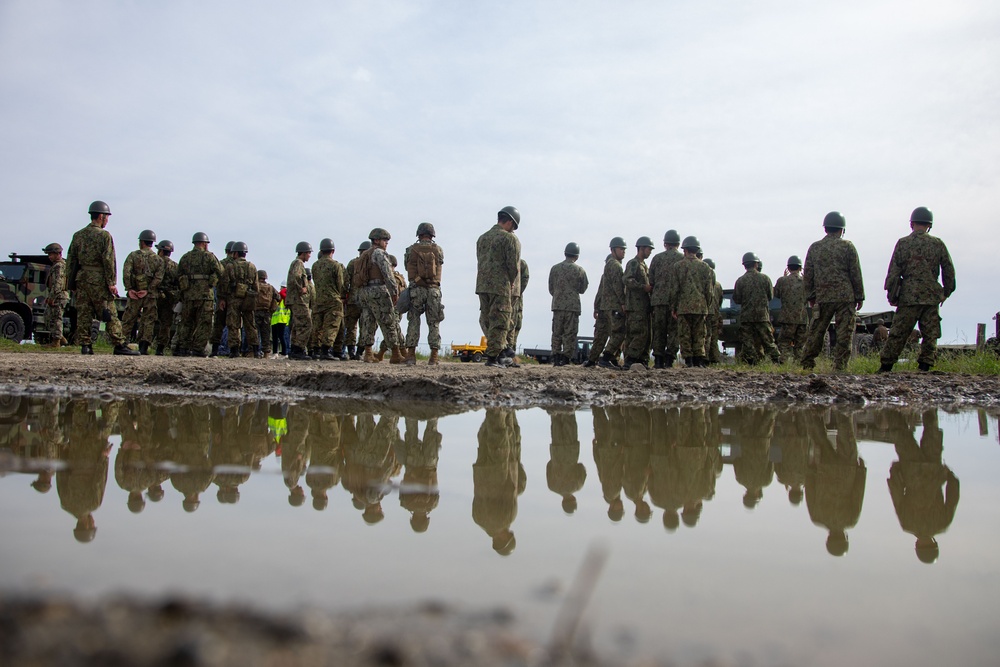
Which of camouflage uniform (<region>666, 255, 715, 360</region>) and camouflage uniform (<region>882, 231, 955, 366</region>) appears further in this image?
camouflage uniform (<region>666, 255, 715, 360</region>)

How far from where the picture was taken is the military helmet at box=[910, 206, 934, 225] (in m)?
9.83

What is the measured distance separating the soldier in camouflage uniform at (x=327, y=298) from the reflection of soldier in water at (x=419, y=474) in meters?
8.66

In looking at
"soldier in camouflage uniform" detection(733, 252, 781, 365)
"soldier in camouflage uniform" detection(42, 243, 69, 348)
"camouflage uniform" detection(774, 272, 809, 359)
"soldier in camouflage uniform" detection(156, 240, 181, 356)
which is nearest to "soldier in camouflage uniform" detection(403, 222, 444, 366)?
"soldier in camouflage uniform" detection(156, 240, 181, 356)

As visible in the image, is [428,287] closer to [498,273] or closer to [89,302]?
[498,273]

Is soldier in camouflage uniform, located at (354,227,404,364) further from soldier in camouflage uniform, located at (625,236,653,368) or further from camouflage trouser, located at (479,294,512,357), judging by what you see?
soldier in camouflage uniform, located at (625,236,653,368)

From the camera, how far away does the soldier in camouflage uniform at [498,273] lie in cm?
1034

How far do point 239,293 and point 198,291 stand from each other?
118cm

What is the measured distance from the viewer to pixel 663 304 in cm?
1167

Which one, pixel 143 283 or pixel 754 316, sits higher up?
pixel 143 283

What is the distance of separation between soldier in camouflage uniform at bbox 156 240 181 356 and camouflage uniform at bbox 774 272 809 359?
10.8 meters

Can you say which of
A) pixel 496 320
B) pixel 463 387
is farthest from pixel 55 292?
pixel 463 387

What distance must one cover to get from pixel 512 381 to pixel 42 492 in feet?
16.2

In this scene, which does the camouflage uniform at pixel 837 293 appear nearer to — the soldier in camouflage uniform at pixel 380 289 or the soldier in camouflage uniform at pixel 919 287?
the soldier in camouflage uniform at pixel 919 287

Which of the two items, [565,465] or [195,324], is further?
[195,324]
